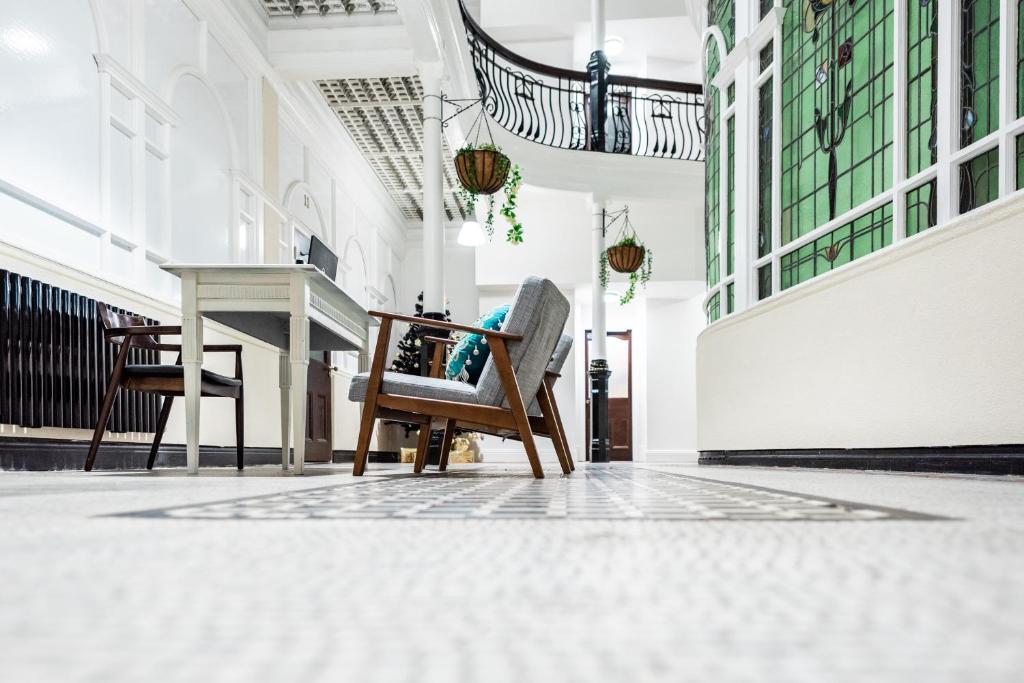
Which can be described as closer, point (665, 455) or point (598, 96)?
point (598, 96)

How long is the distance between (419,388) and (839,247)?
2.45m

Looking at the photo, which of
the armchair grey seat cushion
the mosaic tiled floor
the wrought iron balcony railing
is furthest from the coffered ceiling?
the mosaic tiled floor

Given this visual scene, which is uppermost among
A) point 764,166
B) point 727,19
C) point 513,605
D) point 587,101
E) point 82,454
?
point 587,101

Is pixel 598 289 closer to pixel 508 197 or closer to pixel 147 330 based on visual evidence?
pixel 508 197

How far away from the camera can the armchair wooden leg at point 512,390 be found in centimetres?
295

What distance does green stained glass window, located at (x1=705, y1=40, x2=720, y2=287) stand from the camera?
21.3 ft

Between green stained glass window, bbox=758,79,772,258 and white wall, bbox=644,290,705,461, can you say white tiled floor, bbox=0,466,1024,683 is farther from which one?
white wall, bbox=644,290,705,461

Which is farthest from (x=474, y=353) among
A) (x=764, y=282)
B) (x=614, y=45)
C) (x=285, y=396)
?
(x=614, y=45)

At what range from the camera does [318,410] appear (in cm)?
876

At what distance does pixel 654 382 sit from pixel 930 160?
9.42 metres

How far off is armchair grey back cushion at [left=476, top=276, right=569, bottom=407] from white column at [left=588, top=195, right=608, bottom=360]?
6717mm

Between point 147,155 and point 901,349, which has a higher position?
point 147,155

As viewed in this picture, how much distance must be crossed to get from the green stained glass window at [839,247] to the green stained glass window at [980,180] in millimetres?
560

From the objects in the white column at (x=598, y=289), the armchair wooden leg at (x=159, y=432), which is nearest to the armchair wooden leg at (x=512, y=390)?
the armchair wooden leg at (x=159, y=432)
